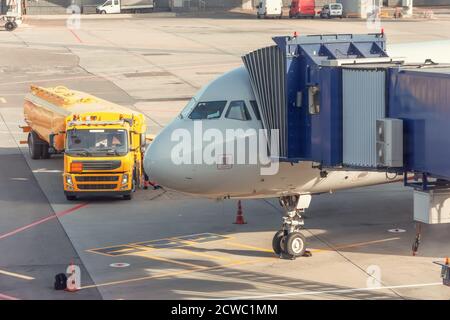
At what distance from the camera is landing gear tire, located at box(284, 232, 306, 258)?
31.0 m

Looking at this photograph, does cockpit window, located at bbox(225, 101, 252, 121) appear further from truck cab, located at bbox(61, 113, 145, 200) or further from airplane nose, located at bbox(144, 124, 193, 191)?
truck cab, located at bbox(61, 113, 145, 200)

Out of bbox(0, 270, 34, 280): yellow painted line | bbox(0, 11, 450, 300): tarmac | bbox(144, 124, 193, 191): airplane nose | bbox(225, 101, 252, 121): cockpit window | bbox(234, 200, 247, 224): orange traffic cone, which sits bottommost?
bbox(0, 11, 450, 300): tarmac

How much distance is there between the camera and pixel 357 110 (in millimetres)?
27719

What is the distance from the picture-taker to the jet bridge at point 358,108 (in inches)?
1023

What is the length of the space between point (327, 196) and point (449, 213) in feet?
44.9

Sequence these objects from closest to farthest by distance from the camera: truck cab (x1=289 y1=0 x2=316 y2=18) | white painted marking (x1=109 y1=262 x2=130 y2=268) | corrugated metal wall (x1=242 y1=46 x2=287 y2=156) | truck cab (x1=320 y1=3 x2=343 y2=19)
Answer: corrugated metal wall (x1=242 y1=46 x2=287 y2=156), white painted marking (x1=109 y1=262 x2=130 y2=268), truck cab (x1=320 y1=3 x2=343 y2=19), truck cab (x1=289 y1=0 x2=316 y2=18)

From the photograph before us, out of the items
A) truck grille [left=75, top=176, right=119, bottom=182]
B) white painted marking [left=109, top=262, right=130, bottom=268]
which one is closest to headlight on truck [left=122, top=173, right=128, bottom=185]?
truck grille [left=75, top=176, right=119, bottom=182]

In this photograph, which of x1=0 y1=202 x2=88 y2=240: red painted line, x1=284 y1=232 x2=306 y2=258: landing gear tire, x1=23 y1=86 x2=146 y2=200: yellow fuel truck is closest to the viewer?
x1=284 y1=232 x2=306 y2=258: landing gear tire

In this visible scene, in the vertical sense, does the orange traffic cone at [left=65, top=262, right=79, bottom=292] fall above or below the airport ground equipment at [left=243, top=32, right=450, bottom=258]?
below

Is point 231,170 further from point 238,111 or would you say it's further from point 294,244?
point 294,244

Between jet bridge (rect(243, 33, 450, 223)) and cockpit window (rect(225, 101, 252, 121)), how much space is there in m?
0.47

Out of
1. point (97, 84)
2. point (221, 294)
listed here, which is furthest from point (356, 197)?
point (97, 84)

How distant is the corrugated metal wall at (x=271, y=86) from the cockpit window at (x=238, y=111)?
436 millimetres

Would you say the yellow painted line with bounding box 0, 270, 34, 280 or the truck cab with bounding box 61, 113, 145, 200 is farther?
the truck cab with bounding box 61, 113, 145, 200
